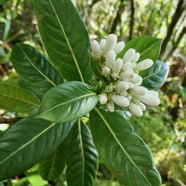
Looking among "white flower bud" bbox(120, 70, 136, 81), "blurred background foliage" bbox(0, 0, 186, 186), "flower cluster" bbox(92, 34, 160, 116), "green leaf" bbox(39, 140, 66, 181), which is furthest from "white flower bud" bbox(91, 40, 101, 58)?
"blurred background foliage" bbox(0, 0, 186, 186)

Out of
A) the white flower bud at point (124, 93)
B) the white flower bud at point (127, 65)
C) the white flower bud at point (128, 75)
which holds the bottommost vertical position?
the white flower bud at point (124, 93)

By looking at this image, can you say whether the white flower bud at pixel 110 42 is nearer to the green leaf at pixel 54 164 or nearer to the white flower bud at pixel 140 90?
the white flower bud at pixel 140 90

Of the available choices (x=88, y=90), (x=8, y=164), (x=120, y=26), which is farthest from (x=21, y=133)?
(x=120, y=26)

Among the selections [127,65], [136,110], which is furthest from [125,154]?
[127,65]

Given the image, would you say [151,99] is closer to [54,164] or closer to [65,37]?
[65,37]

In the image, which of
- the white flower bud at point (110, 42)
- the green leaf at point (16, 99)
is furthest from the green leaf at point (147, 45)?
the green leaf at point (16, 99)

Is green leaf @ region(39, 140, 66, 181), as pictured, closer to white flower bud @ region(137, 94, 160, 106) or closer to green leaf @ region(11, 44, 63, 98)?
green leaf @ region(11, 44, 63, 98)

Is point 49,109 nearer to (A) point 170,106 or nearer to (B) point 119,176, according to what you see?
(B) point 119,176
